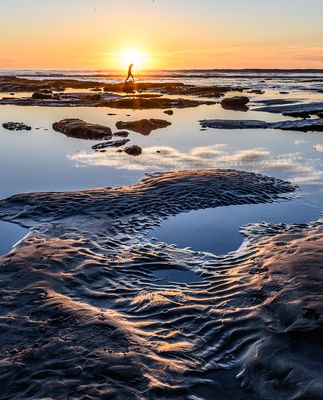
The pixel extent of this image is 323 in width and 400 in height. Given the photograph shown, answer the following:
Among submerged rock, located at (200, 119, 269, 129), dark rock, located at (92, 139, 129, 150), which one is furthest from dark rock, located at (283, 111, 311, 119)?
dark rock, located at (92, 139, 129, 150)

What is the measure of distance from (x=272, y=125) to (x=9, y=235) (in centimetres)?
1955

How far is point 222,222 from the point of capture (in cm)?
948

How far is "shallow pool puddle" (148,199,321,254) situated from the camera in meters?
8.40

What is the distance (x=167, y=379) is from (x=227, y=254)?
365 centimetres

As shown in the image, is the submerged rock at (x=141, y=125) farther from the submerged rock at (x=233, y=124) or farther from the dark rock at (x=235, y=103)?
the dark rock at (x=235, y=103)

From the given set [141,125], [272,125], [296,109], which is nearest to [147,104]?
[296,109]

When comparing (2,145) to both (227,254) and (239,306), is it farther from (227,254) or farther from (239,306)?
(239,306)

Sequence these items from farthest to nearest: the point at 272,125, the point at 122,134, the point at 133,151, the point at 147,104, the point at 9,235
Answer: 1. the point at 147,104
2. the point at 272,125
3. the point at 122,134
4. the point at 133,151
5. the point at 9,235

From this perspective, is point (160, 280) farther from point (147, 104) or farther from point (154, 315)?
point (147, 104)

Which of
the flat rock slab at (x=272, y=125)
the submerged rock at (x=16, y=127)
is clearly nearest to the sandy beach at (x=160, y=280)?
the submerged rock at (x=16, y=127)

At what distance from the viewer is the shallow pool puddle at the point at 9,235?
8164 mm

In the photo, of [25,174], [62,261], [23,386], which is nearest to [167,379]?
[23,386]

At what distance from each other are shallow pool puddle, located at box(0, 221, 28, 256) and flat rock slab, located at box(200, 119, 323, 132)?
57.9 ft

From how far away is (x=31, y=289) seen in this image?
20.7 ft
